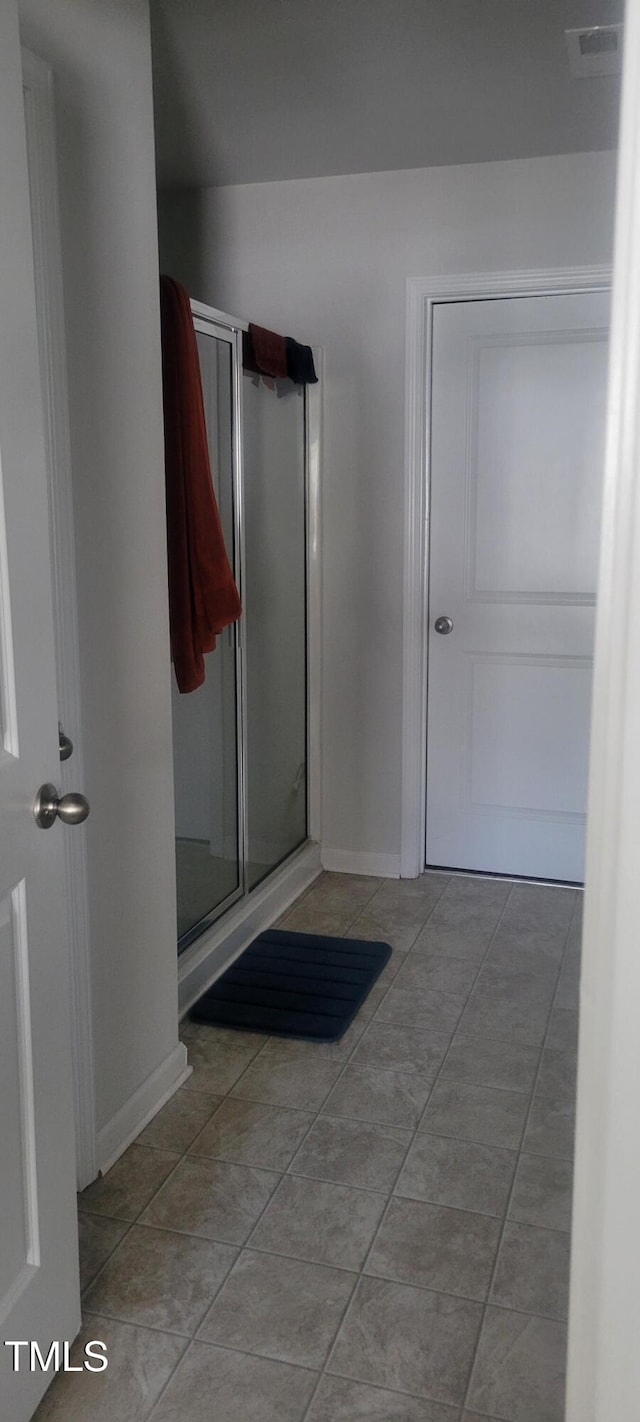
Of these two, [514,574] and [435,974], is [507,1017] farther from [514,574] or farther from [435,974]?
[514,574]

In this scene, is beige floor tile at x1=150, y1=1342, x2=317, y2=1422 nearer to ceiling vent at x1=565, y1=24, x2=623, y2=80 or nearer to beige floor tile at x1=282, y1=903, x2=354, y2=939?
beige floor tile at x1=282, y1=903, x2=354, y2=939

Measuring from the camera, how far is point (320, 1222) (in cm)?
206

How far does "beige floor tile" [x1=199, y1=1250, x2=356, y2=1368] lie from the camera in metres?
1.76

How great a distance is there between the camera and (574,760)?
12.2ft

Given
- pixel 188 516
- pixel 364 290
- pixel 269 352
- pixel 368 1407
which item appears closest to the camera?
pixel 368 1407

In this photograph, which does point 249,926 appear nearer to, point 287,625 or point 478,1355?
point 287,625

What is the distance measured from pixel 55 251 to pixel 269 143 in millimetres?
1803

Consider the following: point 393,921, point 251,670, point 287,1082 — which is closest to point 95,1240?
point 287,1082

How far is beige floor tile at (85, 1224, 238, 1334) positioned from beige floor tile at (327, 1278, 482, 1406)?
247 mm

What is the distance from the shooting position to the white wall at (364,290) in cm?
345

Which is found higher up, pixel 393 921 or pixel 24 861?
pixel 24 861

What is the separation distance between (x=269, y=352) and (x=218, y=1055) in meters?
1.97

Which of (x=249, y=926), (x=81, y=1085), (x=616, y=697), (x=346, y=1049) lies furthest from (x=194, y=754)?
(x=616, y=697)

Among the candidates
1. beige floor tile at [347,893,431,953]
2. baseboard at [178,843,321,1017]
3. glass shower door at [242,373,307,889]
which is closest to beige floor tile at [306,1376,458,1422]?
baseboard at [178,843,321,1017]
